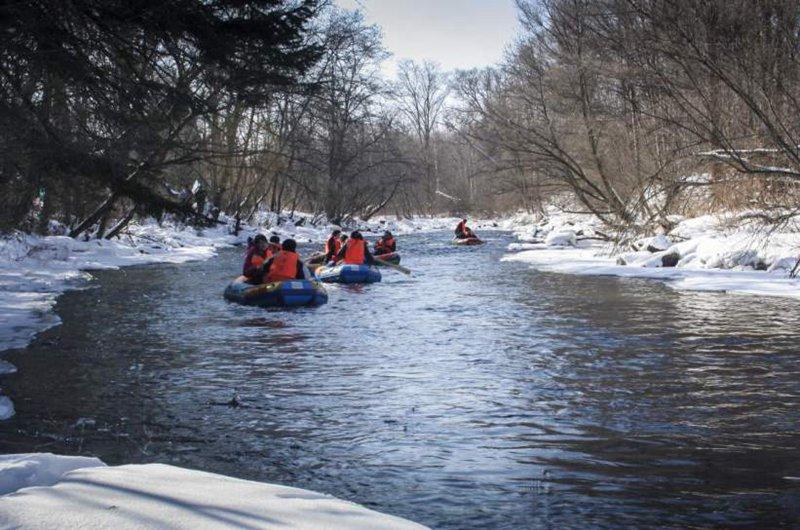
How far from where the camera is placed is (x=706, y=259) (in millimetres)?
17859

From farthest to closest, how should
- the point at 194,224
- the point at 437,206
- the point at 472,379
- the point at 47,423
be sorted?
the point at 437,206, the point at 194,224, the point at 472,379, the point at 47,423

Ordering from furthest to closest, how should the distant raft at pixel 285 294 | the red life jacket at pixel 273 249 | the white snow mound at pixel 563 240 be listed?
the white snow mound at pixel 563 240 < the red life jacket at pixel 273 249 < the distant raft at pixel 285 294

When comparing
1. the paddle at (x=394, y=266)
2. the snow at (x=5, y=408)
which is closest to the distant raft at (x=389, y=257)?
the paddle at (x=394, y=266)

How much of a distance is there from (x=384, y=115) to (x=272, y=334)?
31.1 m

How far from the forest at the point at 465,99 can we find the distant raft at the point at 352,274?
13.5ft

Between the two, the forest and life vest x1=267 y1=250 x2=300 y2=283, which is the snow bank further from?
life vest x1=267 y1=250 x2=300 y2=283

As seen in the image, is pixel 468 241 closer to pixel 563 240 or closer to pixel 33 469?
pixel 563 240

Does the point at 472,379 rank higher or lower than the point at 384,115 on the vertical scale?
lower

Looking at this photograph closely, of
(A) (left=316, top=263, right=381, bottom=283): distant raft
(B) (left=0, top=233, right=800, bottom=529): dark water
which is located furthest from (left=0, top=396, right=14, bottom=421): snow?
(A) (left=316, top=263, right=381, bottom=283): distant raft

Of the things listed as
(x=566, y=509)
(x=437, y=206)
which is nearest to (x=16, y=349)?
(x=566, y=509)

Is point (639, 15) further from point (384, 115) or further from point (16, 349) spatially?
point (384, 115)

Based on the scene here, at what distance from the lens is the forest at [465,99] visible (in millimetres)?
7738

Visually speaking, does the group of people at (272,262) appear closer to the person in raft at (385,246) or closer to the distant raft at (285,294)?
the distant raft at (285,294)

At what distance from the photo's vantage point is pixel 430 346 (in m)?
10.2
